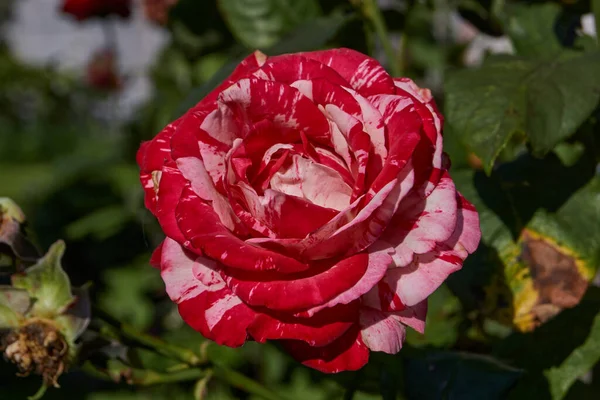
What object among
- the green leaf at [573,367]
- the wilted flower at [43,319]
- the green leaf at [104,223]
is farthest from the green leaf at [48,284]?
the green leaf at [104,223]

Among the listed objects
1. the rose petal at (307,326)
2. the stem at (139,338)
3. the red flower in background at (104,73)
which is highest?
the rose petal at (307,326)

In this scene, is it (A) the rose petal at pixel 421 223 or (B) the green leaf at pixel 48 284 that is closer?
(A) the rose petal at pixel 421 223

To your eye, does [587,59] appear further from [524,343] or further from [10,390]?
[10,390]

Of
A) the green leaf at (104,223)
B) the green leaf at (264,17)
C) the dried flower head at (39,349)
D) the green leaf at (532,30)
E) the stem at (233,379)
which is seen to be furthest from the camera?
the green leaf at (104,223)

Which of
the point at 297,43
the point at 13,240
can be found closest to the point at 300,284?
the point at 13,240

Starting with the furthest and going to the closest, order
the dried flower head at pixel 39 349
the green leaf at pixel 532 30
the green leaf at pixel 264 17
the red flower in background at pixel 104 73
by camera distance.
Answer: the red flower in background at pixel 104 73 < the green leaf at pixel 264 17 < the green leaf at pixel 532 30 < the dried flower head at pixel 39 349

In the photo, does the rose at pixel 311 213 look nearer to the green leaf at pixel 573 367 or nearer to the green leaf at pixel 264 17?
the green leaf at pixel 573 367

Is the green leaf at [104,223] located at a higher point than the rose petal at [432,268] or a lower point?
lower
